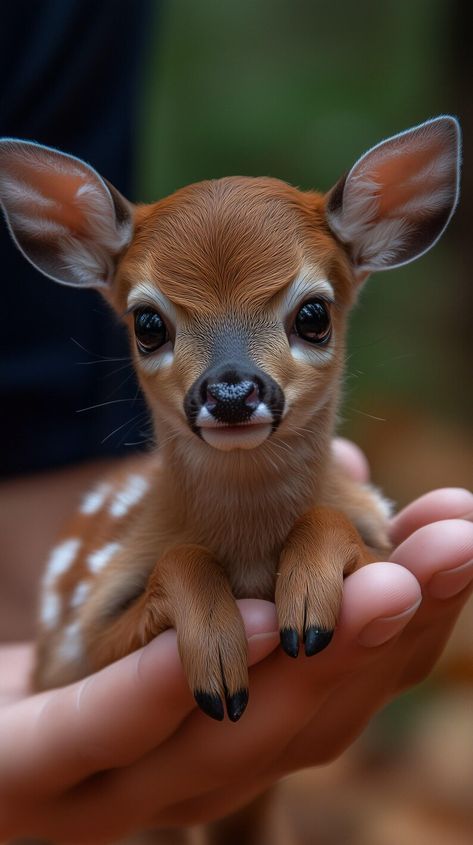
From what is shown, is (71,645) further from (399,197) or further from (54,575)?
(399,197)

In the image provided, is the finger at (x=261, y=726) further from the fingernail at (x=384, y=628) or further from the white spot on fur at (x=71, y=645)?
the white spot on fur at (x=71, y=645)

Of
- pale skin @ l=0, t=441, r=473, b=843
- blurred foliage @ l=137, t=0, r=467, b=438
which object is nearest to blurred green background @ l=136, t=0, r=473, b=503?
blurred foliage @ l=137, t=0, r=467, b=438

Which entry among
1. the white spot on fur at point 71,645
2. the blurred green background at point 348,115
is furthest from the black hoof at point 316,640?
the blurred green background at point 348,115

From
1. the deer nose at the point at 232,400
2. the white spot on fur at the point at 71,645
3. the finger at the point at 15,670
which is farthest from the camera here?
the finger at the point at 15,670

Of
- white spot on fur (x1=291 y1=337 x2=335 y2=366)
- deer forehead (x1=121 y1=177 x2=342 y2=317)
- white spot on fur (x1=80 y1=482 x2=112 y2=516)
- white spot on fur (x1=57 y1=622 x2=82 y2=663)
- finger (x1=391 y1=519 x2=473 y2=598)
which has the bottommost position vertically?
white spot on fur (x1=80 y1=482 x2=112 y2=516)

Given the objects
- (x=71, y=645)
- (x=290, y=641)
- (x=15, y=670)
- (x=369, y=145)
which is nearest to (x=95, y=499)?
(x=15, y=670)

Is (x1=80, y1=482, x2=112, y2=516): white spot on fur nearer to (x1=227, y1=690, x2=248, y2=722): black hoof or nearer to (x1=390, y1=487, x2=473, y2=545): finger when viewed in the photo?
(x1=390, y1=487, x2=473, y2=545): finger
